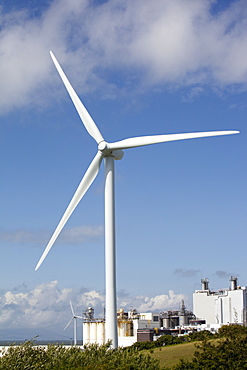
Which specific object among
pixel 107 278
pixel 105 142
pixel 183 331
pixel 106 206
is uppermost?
pixel 105 142

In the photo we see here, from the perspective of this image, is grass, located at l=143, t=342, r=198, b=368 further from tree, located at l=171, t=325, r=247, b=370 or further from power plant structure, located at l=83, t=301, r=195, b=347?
power plant structure, located at l=83, t=301, r=195, b=347

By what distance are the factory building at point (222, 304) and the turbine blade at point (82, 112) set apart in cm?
11643

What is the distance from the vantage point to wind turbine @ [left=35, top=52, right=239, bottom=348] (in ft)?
137

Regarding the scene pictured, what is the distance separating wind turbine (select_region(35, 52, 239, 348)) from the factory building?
116446 mm

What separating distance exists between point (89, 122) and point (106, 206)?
9.08 meters

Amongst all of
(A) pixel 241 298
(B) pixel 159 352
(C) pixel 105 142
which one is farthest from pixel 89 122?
(A) pixel 241 298

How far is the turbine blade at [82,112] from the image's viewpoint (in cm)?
4729

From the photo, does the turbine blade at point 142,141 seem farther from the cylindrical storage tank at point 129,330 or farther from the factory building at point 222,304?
the factory building at point 222,304

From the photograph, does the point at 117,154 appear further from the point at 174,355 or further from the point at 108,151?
the point at 174,355

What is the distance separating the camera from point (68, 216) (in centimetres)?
4572

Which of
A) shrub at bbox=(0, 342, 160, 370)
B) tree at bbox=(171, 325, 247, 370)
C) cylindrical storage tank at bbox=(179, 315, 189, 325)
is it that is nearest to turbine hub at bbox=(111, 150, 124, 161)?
shrub at bbox=(0, 342, 160, 370)

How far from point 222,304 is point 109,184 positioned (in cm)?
13397

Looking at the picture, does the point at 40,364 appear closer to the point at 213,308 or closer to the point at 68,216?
the point at 68,216

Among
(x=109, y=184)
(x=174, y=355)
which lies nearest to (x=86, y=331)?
(x=174, y=355)
